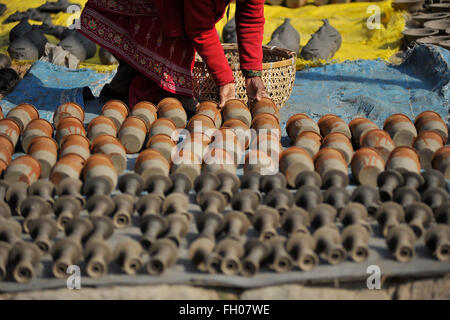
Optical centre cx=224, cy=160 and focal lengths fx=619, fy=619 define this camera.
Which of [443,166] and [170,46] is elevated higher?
[170,46]

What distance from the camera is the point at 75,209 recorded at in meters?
2.46

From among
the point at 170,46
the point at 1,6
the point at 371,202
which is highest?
the point at 170,46

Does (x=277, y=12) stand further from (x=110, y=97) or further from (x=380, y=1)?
(x=110, y=97)

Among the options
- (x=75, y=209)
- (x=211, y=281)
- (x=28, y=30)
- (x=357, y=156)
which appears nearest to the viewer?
(x=211, y=281)

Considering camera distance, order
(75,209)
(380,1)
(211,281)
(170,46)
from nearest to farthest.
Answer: (211,281) < (75,209) < (170,46) < (380,1)

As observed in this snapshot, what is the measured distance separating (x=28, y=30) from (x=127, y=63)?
98.9 inches

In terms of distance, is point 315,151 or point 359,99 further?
point 359,99

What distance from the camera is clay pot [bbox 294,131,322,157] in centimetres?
303

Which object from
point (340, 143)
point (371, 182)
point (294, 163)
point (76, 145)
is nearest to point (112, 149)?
point (76, 145)

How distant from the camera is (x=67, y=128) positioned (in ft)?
10.6

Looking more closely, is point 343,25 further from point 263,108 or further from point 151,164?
point 151,164

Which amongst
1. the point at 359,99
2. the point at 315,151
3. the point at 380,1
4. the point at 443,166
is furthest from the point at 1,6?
the point at 443,166

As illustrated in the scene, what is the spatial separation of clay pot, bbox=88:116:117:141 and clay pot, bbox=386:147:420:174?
141cm

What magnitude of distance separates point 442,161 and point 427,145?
18 cm
